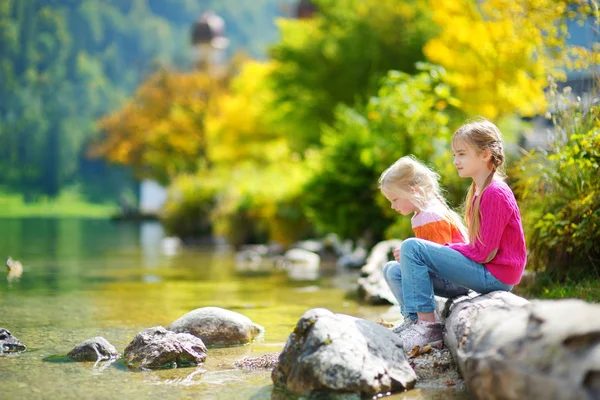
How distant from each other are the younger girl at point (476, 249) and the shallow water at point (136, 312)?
67cm

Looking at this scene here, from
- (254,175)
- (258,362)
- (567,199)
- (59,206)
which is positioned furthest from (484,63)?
(59,206)

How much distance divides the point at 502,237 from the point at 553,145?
7.80 feet

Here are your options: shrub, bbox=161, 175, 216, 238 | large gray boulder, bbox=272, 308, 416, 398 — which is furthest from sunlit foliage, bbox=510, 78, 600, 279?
shrub, bbox=161, 175, 216, 238

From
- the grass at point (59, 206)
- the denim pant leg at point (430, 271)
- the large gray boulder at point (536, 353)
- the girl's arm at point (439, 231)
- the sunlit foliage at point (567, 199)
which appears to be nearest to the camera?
the large gray boulder at point (536, 353)

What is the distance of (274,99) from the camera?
24.8 metres

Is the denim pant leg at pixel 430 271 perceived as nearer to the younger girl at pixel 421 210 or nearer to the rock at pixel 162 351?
the younger girl at pixel 421 210

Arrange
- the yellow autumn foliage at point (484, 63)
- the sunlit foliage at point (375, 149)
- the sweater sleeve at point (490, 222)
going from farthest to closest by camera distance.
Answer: the yellow autumn foliage at point (484, 63), the sunlit foliage at point (375, 149), the sweater sleeve at point (490, 222)

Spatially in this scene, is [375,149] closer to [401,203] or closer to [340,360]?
[401,203]

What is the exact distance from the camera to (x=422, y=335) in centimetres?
474

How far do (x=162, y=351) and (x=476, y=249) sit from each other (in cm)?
198

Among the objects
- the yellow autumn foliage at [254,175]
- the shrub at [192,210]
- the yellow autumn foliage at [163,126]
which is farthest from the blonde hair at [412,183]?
the yellow autumn foliage at [163,126]

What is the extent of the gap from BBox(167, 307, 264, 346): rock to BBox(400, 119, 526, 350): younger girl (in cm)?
144

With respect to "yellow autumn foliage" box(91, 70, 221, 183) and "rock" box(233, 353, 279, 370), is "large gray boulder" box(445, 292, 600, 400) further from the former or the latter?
"yellow autumn foliage" box(91, 70, 221, 183)

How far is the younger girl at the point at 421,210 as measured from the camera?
5055 mm
